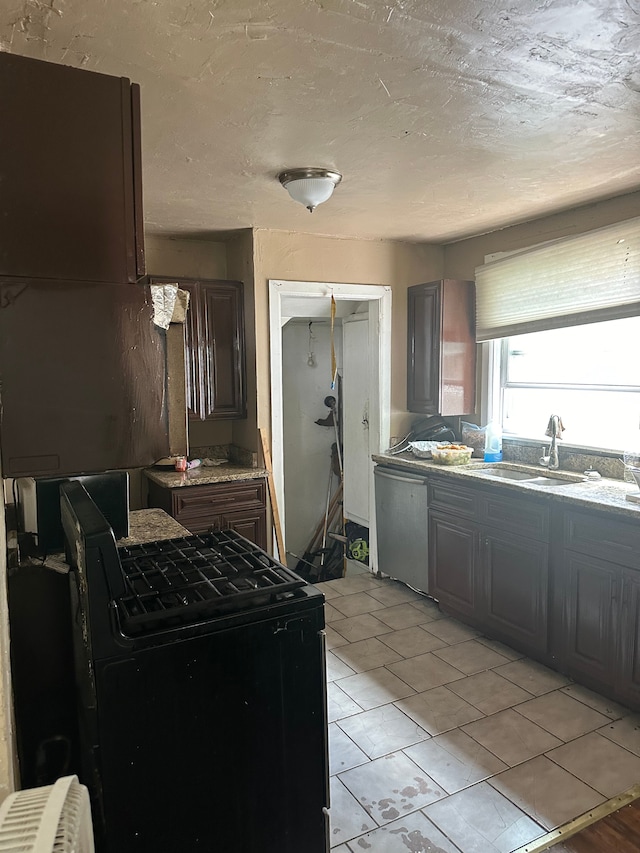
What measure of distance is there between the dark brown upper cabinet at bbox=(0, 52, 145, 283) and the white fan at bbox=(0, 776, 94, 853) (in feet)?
2.91

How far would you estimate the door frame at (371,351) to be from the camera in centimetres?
400

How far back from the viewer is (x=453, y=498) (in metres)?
3.63

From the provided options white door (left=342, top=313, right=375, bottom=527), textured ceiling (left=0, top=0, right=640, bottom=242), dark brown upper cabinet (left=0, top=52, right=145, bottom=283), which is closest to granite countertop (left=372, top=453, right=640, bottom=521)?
white door (left=342, top=313, right=375, bottom=527)

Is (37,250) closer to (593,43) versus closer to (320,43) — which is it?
(320,43)

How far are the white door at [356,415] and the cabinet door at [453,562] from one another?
92cm

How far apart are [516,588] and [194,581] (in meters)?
2.07

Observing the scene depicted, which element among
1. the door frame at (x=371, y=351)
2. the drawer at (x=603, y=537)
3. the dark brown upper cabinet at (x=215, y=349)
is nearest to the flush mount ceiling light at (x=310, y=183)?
the door frame at (x=371, y=351)

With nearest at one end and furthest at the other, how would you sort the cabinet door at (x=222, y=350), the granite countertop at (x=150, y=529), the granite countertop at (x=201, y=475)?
the granite countertop at (x=150, y=529), the granite countertop at (x=201, y=475), the cabinet door at (x=222, y=350)

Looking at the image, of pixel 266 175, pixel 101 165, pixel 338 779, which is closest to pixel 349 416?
pixel 266 175

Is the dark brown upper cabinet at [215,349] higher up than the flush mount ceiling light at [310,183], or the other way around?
the flush mount ceiling light at [310,183]

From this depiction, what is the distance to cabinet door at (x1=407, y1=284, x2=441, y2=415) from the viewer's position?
162 inches

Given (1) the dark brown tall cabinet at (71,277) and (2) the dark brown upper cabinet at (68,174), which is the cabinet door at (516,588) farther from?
(2) the dark brown upper cabinet at (68,174)

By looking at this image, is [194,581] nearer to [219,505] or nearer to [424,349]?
[219,505]

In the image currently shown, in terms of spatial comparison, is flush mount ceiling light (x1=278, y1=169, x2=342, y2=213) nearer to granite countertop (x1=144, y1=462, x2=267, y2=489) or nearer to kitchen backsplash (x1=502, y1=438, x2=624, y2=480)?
granite countertop (x1=144, y1=462, x2=267, y2=489)
